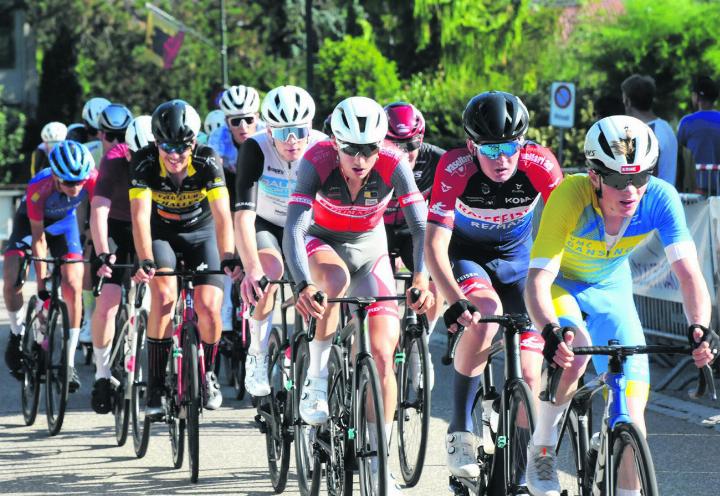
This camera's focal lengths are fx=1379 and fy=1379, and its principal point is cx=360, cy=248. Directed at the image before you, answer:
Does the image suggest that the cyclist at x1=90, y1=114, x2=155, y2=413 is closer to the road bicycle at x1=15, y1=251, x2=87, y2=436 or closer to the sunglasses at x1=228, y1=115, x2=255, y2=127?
the road bicycle at x1=15, y1=251, x2=87, y2=436

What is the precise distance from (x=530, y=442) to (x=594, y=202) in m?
1.03

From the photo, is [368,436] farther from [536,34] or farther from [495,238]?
[536,34]

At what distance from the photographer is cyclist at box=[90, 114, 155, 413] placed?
8953mm

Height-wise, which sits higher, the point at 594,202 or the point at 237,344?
the point at 594,202

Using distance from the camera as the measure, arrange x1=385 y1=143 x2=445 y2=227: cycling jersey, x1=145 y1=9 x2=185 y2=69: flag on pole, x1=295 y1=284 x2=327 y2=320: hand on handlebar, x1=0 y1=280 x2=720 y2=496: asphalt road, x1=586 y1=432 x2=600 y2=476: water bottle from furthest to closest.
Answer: x1=145 y1=9 x2=185 y2=69: flag on pole → x1=385 y1=143 x2=445 y2=227: cycling jersey → x1=0 y1=280 x2=720 y2=496: asphalt road → x1=295 y1=284 x2=327 y2=320: hand on handlebar → x1=586 y1=432 x2=600 y2=476: water bottle

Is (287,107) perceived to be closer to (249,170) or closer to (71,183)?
(249,170)

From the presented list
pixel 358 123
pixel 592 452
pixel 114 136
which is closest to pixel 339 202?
pixel 358 123

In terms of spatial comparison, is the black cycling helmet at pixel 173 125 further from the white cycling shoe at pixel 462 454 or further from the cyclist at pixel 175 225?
the white cycling shoe at pixel 462 454

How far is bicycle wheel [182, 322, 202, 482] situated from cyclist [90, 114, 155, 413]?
97cm

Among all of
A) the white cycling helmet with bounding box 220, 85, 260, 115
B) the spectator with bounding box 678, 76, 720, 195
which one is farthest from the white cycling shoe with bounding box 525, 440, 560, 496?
the spectator with bounding box 678, 76, 720, 195

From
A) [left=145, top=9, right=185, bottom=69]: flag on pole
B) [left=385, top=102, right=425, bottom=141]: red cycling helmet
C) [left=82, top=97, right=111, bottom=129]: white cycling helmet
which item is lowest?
[left=385, top=102, right=425, bottom=141]: red cycling helmet

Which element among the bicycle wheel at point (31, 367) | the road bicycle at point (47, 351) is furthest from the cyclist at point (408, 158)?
the bicycle wheel at point (31, 367)

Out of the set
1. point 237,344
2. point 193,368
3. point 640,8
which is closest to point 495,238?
point 193,368

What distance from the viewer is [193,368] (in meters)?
7.76
